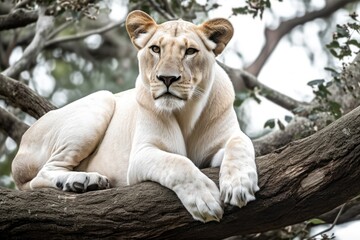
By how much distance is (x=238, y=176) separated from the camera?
5031mm

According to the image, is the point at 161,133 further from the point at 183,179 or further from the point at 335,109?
the point at 335,109

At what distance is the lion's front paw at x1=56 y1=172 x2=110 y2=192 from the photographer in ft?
19.4

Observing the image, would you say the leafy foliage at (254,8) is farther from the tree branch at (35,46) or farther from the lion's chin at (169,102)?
the lion's chin at (169,102)

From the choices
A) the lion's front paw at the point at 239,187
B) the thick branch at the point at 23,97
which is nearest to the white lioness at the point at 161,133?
Answer: the lion's front paw at the point at 239,187

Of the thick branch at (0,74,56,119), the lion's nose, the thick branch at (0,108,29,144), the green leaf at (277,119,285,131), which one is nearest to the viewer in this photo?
the lion's nose

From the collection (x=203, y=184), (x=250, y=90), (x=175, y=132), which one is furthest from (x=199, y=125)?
(x=250, y=90)

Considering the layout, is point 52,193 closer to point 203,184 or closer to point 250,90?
point 203,184

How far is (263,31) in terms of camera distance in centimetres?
1364

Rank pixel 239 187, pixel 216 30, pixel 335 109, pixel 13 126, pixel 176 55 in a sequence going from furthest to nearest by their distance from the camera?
pixel 13 126, pixel 335 109, pixel 216 30, pixel 176 55, pixel 239 187

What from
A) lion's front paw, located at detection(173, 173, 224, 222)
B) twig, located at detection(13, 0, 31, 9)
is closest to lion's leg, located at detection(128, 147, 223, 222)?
lion's front paw, located at detection(173, 173, 224, 222)

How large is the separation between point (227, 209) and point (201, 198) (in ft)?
0.59

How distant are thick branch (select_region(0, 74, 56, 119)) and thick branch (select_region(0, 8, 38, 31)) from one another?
880 millimetres

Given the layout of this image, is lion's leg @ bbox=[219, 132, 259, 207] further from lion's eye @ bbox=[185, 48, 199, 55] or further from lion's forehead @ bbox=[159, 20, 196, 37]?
lion's forehead @ bbox=[159, 20, 196, 37]

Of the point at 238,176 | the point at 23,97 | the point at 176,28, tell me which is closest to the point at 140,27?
the point at 176,28
